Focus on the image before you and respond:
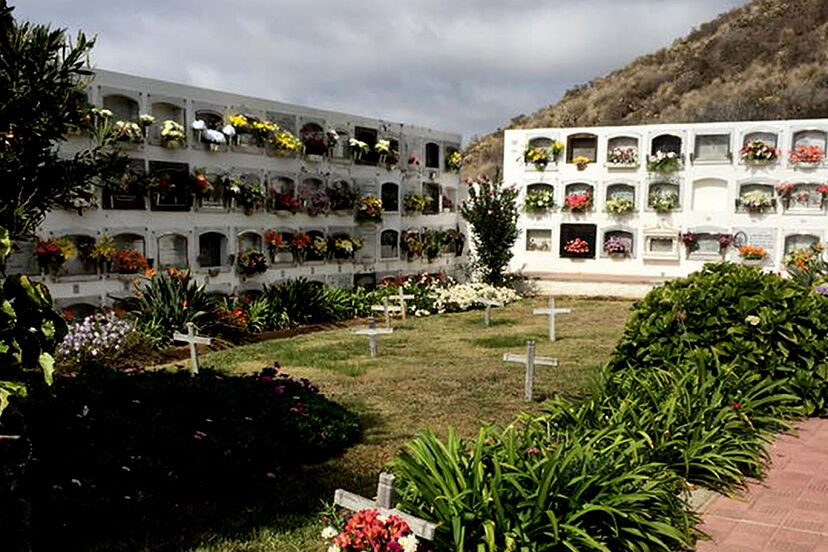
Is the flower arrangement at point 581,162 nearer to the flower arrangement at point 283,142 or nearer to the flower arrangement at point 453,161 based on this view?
the flower arrangement at point 453,161

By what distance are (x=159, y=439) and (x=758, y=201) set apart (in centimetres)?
1897

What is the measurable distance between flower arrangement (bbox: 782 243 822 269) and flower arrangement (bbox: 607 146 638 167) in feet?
16.2

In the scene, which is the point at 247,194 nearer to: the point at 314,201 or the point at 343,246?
the point at 314,201

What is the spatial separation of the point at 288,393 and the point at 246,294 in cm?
845

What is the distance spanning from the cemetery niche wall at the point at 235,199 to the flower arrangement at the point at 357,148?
3 cm

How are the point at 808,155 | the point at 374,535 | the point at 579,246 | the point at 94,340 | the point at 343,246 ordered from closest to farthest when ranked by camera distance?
the point at 374,535, the point at 94,340, the point at 343,246, the point at 808,155, the point at 579,246

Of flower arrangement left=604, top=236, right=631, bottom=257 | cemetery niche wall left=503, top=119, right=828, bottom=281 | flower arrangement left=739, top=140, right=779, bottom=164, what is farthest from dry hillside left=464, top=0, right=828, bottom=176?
flower arrangement left=604, top=236, right=631, bottom=257

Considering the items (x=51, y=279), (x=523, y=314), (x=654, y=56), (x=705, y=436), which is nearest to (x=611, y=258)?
(x=523, y=314)

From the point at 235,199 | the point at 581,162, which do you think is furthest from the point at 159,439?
the point at 581,162

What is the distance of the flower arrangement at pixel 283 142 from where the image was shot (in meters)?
15.8

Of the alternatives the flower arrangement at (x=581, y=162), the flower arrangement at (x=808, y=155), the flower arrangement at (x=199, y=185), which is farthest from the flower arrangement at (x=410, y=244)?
the flower arrangement at (x=808, y=155)

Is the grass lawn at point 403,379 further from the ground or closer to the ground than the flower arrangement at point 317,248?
closer to the ground

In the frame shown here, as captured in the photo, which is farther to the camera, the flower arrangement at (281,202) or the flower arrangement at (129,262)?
the flower arrangement at (281,202)

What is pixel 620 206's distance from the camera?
21.8 metres
